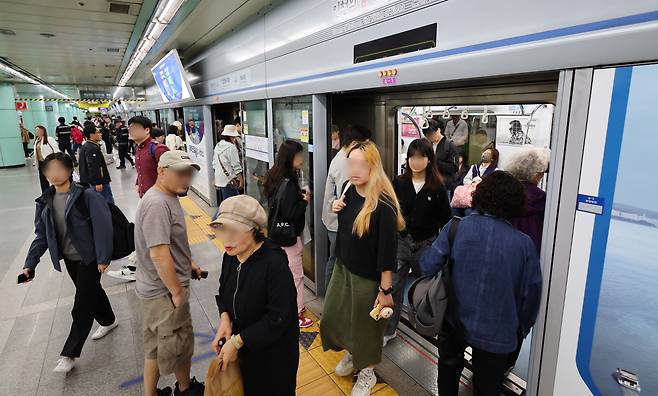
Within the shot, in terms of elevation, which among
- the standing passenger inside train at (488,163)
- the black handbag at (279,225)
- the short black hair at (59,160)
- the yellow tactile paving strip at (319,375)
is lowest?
the yellow tactile paving strip at (319,375)

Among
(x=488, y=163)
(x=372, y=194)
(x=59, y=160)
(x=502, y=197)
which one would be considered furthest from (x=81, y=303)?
(x=488, y=163)

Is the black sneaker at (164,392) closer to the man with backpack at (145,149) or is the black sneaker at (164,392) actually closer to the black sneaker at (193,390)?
the black sneaker at (193,390)

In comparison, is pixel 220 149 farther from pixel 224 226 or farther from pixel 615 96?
pixel 615 96

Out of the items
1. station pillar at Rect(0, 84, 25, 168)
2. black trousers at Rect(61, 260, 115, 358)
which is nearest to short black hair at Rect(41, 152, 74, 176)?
black trousers at Rect(61, 260, 115, 358)

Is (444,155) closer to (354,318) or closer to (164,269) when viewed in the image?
(354,318)

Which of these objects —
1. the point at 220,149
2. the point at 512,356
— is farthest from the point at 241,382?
the point at 220,149

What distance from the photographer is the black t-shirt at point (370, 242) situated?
2.12 m

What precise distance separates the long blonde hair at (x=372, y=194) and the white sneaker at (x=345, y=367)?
108cm

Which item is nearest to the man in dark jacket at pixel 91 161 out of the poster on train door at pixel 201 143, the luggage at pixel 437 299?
the poster on train door at pixel 201 143

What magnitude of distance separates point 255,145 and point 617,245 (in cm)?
412

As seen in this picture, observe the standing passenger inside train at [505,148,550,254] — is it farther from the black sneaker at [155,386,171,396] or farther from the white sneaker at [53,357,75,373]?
the white sneaker at [53,357,75,373]

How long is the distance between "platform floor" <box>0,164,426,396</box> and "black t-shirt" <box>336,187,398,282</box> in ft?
3.10

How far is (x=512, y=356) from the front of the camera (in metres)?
2.14

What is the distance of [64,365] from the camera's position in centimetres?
268
